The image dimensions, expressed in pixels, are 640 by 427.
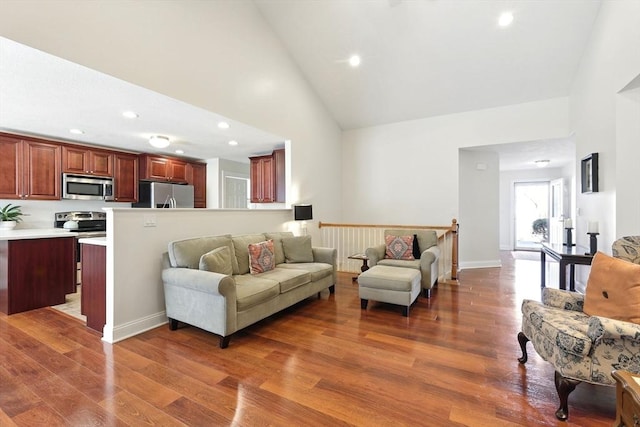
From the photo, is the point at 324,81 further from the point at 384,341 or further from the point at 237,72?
the point at 384,341

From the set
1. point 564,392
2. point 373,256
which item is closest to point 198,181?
point 373,256

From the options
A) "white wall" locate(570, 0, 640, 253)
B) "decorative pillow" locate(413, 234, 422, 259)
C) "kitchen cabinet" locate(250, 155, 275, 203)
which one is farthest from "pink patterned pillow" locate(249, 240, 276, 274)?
"white wall" locate(570, 0, 640, 253)

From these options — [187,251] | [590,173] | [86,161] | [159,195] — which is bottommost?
[187,251]

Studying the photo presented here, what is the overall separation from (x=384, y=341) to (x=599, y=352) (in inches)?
60.1

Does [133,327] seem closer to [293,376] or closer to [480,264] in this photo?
[293,376]

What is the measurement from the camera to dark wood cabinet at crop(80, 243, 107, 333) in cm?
293

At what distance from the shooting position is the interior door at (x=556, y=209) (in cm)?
775

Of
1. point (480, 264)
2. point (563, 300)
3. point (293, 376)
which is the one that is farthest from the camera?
point (480, 264)

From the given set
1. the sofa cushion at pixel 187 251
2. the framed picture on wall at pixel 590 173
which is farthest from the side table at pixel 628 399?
the framed picture on wall at pixel 590 173

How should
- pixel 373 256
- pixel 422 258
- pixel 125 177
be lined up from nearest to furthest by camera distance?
pixel 422 258 < pixel 373 256 < pixel 125 177

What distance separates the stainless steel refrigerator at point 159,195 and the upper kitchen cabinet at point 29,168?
1.30 metres

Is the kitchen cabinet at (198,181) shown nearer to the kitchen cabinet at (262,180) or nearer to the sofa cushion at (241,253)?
the kitchen cabinet at (262,180)

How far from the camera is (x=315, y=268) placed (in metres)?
3.92

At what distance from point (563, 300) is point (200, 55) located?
173 inches
